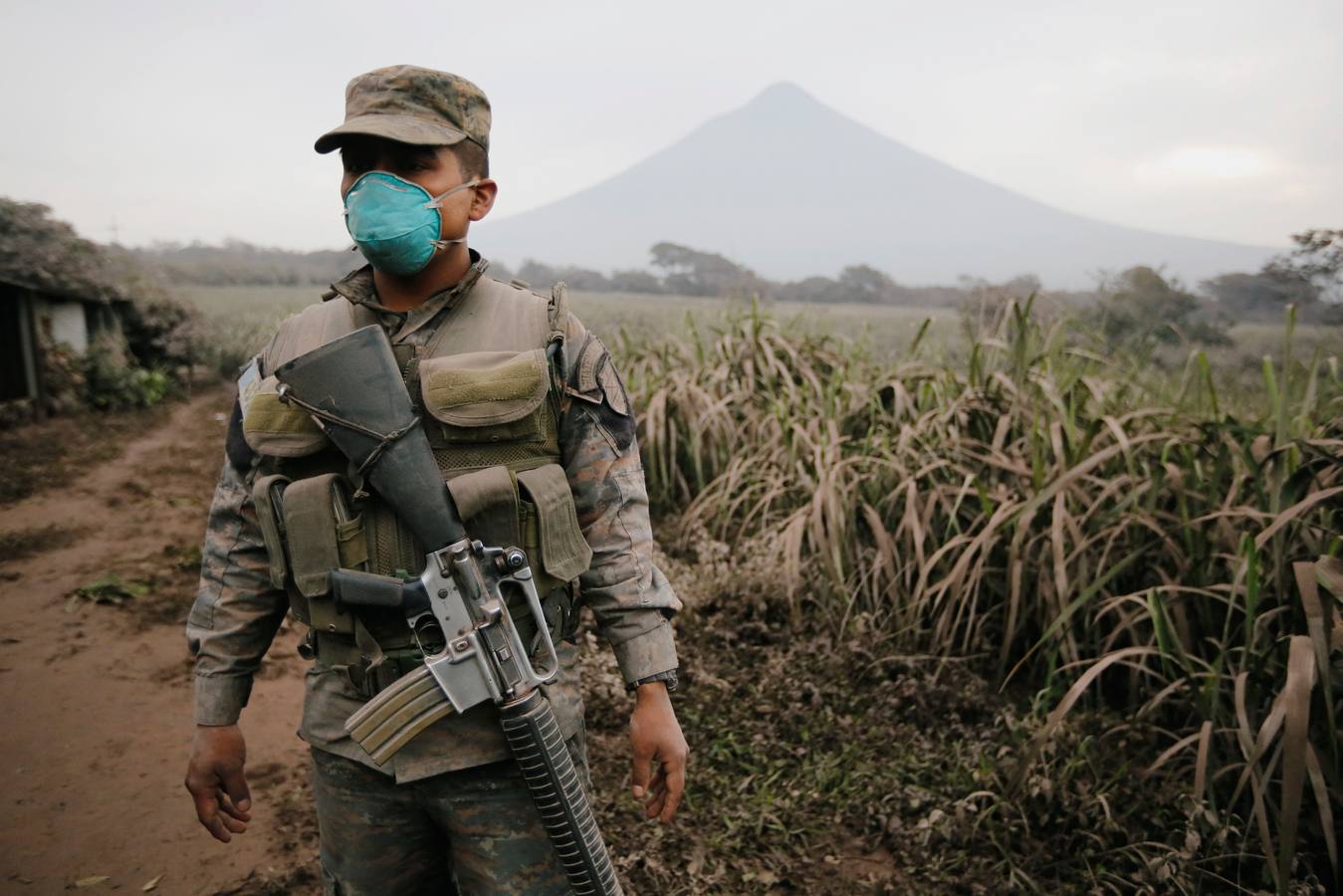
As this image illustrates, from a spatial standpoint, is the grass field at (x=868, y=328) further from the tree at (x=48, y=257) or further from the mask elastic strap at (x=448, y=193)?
the tree at (x=48, y=257)

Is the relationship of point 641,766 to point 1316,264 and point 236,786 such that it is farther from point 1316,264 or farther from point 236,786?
point 1316,264

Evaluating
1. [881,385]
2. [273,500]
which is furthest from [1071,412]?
[273,500]

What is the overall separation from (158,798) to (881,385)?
10.1ft

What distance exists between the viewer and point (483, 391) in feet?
3.88

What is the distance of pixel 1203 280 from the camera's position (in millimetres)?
4609

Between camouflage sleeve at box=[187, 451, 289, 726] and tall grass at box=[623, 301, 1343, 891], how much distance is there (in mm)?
1767

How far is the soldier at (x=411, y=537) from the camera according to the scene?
119cm

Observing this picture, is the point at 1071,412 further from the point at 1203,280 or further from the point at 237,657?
the point at 237,657

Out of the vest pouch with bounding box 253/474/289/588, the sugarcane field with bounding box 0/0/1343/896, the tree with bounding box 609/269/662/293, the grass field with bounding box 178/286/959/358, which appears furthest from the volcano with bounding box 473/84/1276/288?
the vest pouch with bounding box 253/474/289/588

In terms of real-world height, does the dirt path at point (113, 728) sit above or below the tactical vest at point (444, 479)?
below

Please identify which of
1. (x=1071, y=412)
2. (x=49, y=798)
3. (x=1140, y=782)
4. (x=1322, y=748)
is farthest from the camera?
(x=1071, y=412)

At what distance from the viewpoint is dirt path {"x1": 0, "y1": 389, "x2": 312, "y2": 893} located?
225 centimetres

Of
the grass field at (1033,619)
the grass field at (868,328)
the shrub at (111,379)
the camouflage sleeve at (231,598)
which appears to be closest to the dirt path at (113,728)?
the camouflage sleeve at (231,598)

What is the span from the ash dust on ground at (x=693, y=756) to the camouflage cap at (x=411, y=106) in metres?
1.74
